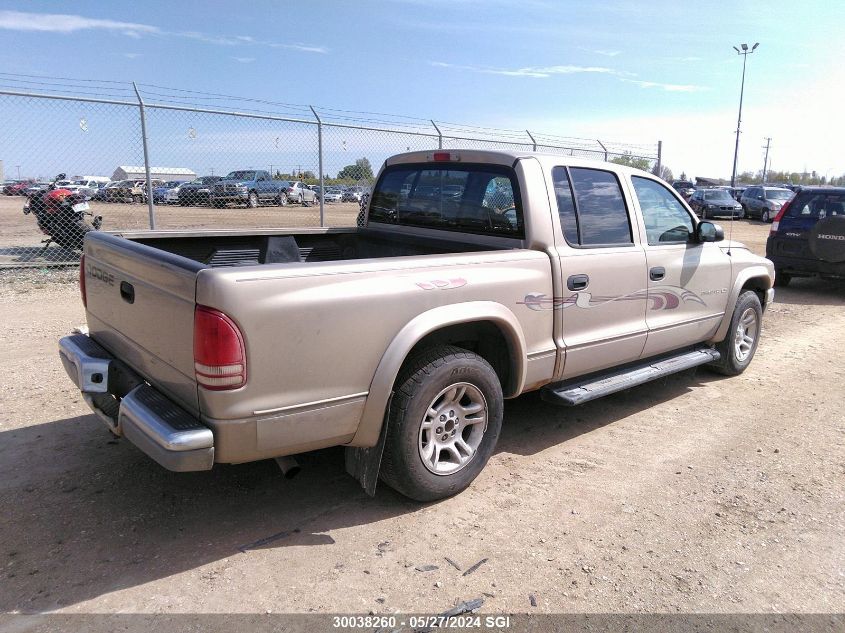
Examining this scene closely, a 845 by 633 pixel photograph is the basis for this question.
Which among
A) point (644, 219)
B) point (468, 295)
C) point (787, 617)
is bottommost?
point (787, 617)

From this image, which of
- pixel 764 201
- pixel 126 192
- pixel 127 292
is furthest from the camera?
pixel 764 201

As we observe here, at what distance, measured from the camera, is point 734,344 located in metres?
5.88

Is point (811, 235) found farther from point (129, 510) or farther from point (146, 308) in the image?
point (129, 510)

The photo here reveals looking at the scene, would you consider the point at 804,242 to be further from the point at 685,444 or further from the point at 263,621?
the point at 263,621

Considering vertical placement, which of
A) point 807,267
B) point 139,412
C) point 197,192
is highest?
point 197,192

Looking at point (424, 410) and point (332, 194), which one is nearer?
point (424, 410)

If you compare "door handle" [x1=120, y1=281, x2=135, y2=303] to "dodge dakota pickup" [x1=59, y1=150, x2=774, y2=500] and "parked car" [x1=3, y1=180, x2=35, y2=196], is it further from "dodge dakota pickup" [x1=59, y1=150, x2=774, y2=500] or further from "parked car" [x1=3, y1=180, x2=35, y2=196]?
"parked car" [x1=3, y1=180, x2=35, y2=196]

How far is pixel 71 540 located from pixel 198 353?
1294 millimetres

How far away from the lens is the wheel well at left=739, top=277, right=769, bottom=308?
6008 mm

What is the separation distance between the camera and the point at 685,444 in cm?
445

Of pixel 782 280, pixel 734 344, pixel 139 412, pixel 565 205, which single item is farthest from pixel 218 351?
pixel 782 280

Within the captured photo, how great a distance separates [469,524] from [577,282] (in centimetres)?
165

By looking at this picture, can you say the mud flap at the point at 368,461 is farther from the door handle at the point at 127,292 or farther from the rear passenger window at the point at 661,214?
the rear passenger window at the point at 661,214

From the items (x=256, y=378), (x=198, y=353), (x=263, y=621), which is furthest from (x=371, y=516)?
(x=198, y=353)
